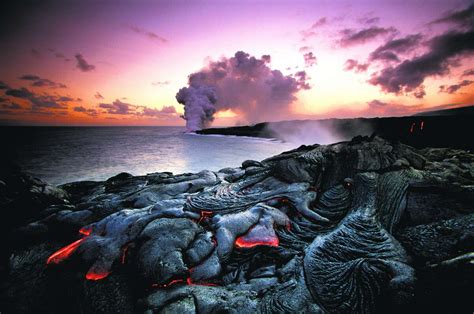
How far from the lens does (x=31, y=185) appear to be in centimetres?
891

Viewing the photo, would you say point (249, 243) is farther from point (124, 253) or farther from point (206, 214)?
point (124, 253)

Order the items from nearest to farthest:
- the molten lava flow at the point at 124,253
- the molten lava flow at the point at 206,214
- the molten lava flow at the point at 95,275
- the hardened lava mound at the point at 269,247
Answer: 1. the hardened lava mound at the point at 269,247
2. the molten lava flow at the point at 95,275
3. the molten lava flow at the point at 124,253
4. the molten lava flow at the point at 206,214

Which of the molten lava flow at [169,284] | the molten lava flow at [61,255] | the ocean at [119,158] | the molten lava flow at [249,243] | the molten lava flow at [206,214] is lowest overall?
the ocean at [119,158]

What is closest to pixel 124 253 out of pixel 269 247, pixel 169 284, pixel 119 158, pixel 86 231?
pixel 169 284

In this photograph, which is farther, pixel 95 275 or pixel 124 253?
pixel 124 253

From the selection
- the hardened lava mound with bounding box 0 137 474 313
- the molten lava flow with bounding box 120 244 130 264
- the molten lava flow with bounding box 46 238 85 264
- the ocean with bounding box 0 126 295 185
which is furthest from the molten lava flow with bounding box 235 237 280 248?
the ocean with bounding box 0 126 295 185

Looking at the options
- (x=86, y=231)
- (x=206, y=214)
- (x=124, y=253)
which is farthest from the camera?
(x=206, y=214)

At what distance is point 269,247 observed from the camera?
5.25m

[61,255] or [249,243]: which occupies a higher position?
[249,243]

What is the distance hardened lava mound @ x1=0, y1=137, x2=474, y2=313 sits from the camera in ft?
12.2

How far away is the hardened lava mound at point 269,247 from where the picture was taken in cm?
373

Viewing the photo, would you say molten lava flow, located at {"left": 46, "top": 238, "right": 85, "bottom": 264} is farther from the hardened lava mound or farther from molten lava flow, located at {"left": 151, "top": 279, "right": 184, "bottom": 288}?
molten lava flow, located at {"left": 151, "top": 279, "right": 184, "bottom": 288}

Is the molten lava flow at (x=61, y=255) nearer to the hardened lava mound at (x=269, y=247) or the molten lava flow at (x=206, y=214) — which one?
the hardened lava mound at (x=269, y=247)

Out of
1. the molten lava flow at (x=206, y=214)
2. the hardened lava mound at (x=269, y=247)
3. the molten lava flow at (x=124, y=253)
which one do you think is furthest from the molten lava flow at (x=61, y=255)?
the molten lava flow at (x=206, y=214)
